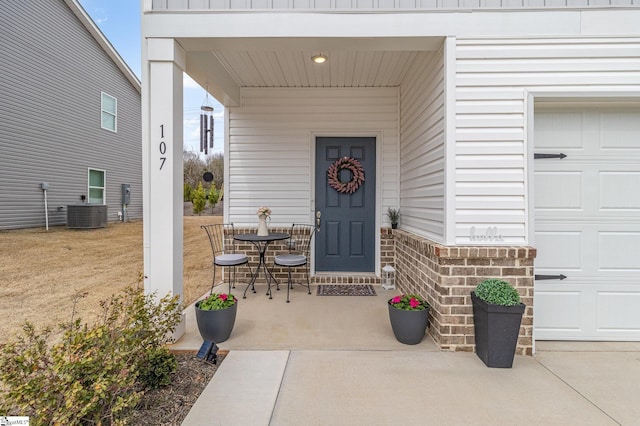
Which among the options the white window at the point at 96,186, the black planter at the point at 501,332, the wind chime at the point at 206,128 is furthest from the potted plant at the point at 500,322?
the white window at the point at 96,186

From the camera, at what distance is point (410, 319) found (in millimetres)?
2746

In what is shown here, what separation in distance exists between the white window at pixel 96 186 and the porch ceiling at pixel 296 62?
8857 mm

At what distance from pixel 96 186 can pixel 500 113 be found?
1235 centimetres

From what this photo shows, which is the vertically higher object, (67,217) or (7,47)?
(7,47)

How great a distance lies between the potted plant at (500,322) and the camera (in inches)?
95.3

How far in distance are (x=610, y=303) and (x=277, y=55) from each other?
414 cm

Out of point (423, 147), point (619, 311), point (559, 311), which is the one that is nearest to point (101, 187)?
point (423, 147)

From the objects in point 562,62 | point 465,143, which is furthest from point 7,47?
point 562,62

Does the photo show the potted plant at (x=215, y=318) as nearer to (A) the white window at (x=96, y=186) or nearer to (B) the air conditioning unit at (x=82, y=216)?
(B) the air conditioning unit at (x=82, y=216)

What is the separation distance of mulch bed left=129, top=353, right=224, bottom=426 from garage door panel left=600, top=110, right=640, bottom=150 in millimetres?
3903

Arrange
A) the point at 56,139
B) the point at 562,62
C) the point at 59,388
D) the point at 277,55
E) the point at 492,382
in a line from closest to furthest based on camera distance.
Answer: the point at 59,388 < the point at 492,382 < the point at 562,62 < the point at 277,55 < the point at 56,139

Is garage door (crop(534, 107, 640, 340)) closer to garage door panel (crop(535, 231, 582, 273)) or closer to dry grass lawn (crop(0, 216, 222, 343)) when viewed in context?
garage door panel (crop(535, 231, 582, 273))

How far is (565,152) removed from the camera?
2.93 m

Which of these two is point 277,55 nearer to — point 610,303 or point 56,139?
point 610,303
